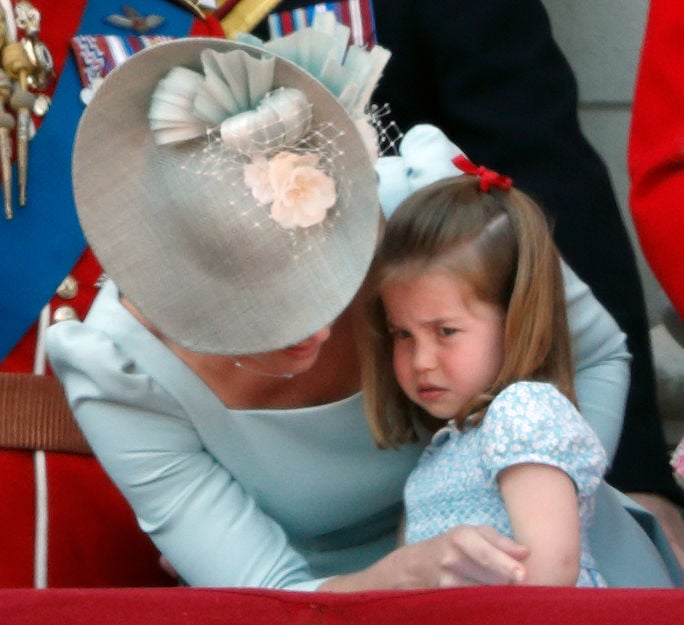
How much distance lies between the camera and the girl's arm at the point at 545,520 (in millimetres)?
1198

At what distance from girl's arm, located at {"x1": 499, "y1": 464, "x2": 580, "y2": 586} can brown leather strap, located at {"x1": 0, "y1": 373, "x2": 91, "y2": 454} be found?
20.1 inches

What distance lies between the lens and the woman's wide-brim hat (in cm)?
123

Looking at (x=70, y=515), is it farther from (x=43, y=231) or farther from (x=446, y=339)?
(x=446, y=339)

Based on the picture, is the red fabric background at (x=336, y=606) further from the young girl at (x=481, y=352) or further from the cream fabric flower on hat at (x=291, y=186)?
the cream fabric flower on hat at (x=291, y=186)

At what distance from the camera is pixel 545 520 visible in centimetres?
121

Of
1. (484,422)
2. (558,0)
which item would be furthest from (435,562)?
(558,0)

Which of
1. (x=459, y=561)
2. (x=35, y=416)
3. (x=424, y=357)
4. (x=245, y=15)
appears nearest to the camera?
(x=459, y=561)

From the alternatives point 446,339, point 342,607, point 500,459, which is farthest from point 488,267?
point 342,607

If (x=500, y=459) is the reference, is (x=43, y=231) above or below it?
above

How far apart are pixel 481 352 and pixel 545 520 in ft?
0.62

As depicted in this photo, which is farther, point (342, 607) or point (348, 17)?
point (348, 17)

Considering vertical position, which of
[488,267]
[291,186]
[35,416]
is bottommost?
[35,416]

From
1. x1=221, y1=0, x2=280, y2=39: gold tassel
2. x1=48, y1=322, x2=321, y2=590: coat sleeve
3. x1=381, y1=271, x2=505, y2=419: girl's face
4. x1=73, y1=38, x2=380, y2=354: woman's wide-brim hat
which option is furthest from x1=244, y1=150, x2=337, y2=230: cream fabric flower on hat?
x1=221, y1=0, x2=280, y2=39: gold tassel

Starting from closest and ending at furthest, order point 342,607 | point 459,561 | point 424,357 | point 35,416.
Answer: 1. point 342,607
2. point 459,561
3. point 424,357
4. point 35,416
